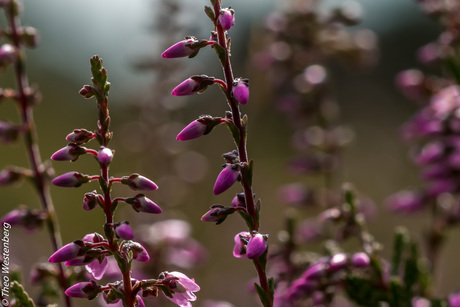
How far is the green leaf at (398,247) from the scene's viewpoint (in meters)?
2.09

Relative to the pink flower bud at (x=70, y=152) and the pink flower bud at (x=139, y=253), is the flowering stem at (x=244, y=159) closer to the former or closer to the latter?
the pink flower bud at (x=139, y=253)

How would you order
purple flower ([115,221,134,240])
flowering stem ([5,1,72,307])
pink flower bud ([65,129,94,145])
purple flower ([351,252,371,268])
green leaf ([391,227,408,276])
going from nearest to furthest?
purple flower ([115,221,134,240]), pink flower bud ([65,129,94,145]), purple flower ([351,252,371,268]), flowering stem ([5,1,72,307]), green leaf ([391,227,408,276])

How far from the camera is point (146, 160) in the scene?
4078 millimetres

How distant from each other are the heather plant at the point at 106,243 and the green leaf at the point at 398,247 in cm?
85

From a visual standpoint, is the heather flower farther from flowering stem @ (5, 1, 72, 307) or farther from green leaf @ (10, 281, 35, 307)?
flowering stem @ (5, 1, 72, 307)

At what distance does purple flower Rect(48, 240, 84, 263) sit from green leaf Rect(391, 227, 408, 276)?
1.08 m

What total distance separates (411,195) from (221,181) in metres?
1.69

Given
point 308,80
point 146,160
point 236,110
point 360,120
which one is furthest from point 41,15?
point 236,110

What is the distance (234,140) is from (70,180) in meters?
0.36

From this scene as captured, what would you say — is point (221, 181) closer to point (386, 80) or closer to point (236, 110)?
point (236, 110)

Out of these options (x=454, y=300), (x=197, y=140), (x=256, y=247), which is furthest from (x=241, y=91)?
(x=197, y=140)

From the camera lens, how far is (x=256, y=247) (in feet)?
4.50

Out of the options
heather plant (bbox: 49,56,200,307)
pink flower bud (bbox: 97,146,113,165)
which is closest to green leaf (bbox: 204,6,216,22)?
heather plant (bbox: 49,56,200,307)

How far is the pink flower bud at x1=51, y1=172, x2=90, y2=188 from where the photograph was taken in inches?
57.2
